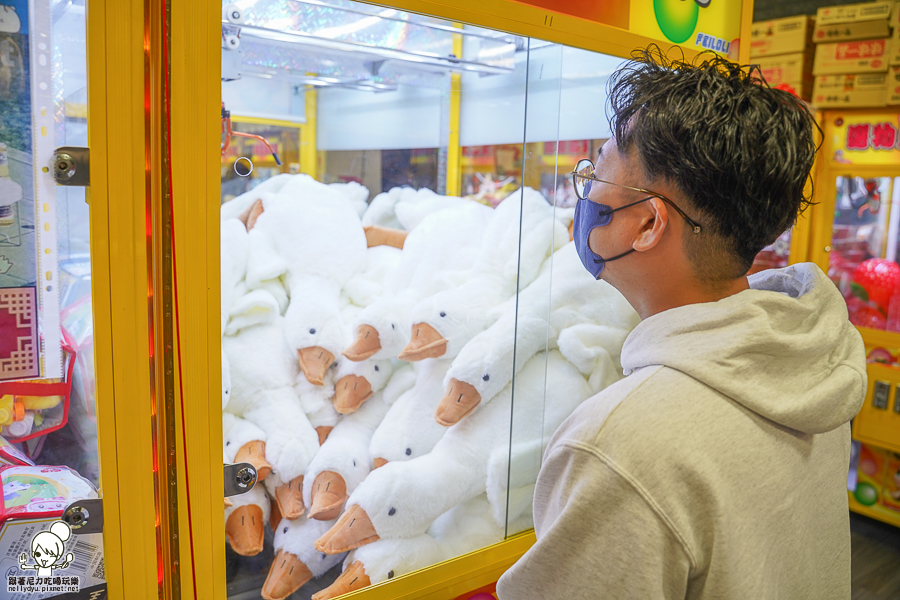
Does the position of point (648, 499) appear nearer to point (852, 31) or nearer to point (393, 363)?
point (393, 363)

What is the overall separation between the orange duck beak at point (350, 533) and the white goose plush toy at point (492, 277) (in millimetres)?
388

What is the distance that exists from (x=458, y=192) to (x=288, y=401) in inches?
29.7

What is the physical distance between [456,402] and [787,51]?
3.03m

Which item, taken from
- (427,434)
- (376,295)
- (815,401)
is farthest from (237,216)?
(815,401)

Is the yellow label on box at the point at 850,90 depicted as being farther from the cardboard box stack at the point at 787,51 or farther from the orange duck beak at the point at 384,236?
the orange duck beak at the point at 384,236

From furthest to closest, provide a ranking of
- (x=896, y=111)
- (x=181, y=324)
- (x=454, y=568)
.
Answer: (x=896, y=111), (x=454, y=568), (x=181, y=324)

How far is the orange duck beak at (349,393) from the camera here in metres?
1.59

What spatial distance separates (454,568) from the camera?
1.44m

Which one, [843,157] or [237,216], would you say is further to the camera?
[843,157]

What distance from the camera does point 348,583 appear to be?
1.35 meters

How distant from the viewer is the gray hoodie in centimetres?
73

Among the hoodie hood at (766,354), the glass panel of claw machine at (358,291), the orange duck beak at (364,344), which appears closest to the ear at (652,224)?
the hoodie hood at (766,354)

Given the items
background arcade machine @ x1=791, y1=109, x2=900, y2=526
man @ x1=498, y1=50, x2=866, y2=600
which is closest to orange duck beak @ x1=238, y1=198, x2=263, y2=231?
man @ x1=498, y1=50, x2=866, y2=600

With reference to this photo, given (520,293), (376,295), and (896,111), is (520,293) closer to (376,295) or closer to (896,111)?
(376,295)
